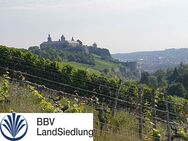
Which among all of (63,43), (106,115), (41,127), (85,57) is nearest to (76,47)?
(63,43)

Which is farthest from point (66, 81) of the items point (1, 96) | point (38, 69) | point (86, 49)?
point (86, 49)

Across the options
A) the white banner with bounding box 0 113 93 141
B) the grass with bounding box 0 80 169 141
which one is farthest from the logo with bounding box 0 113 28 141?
the grass with bounding box 0 80 169 141

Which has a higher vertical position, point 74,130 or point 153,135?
point 74,130

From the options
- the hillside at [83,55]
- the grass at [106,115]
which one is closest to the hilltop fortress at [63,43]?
the hillside at [83,55]

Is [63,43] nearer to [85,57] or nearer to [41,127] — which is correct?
[85,57]

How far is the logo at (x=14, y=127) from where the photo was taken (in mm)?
6633

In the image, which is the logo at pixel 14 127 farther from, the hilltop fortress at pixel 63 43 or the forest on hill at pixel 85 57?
the hilltop fortress at pixel 63 43

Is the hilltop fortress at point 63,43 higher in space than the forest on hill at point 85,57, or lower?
higher

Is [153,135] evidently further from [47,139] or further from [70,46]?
[70,46]

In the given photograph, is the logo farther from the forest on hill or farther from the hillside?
the hillside

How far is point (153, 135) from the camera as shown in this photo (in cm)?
1043

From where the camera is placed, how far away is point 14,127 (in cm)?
666

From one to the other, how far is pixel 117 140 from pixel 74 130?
268 centimetres

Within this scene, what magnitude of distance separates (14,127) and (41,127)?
37 centimetres
